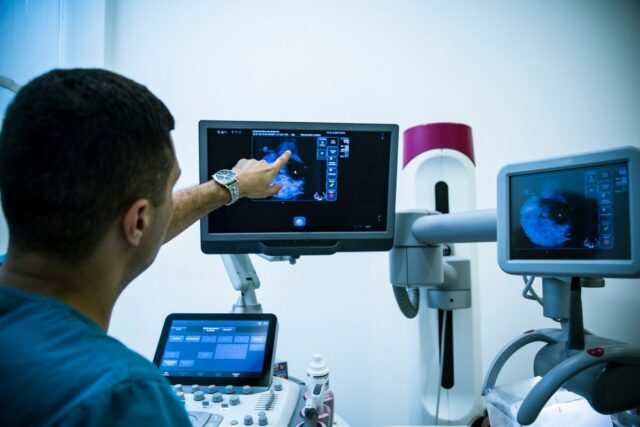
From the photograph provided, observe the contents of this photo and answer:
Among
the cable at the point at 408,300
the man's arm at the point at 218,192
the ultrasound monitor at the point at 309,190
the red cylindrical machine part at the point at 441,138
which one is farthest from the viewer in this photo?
the red cylindrical machine part at the point at 441,138

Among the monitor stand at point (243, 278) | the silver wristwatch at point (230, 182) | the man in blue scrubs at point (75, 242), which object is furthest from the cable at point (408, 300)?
the man in blue scrubs at point (75, 242)

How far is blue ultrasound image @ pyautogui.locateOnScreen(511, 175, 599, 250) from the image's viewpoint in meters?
0.75

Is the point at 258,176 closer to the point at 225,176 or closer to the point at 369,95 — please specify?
the point at 225,176

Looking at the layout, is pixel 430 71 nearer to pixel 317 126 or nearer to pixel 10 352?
pixel 317 126

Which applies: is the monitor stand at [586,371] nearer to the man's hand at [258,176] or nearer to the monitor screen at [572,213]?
the monitor screen at [572,213]

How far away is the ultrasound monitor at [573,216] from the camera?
0.69 meters

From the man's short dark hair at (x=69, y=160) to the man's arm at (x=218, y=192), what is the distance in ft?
1.48

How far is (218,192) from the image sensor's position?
40.6 inches

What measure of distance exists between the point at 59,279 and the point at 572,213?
0.92 m

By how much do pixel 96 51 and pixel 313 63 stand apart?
1028mm

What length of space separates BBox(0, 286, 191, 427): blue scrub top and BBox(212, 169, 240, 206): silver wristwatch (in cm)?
58

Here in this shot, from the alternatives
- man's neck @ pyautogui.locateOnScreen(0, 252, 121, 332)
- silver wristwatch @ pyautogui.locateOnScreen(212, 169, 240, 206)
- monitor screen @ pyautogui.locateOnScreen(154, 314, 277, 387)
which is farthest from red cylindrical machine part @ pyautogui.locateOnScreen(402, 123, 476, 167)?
man's neck @ pyautogui.locateOnScreen(0, 252, 121, 332)

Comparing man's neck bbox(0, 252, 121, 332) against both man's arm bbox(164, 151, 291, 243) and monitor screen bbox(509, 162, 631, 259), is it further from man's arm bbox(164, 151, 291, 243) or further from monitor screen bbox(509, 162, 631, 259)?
monitor screen bbox(509, 162, 631, 259)

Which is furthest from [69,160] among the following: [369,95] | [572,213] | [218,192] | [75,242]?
[369,95]
